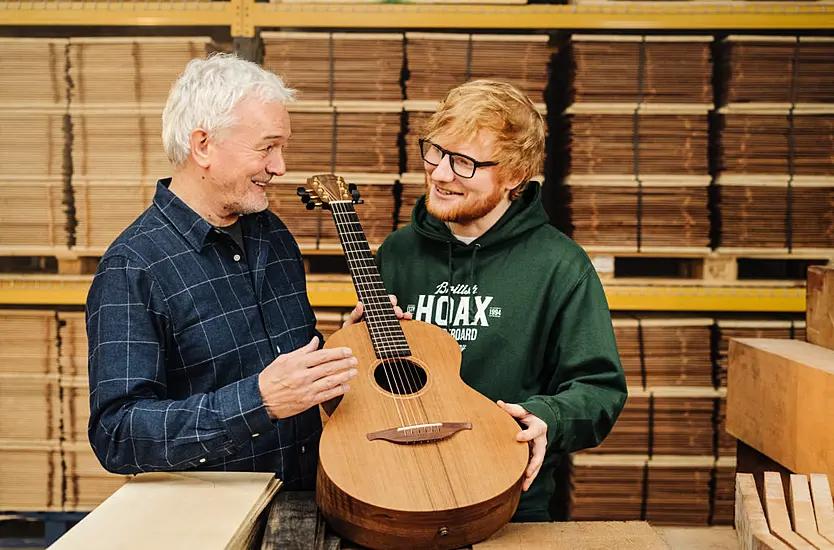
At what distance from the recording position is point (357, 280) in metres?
1.77

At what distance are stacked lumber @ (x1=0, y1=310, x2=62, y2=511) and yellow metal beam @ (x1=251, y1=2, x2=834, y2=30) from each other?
1687 mm

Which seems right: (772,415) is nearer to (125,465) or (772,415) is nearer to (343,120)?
(125,465)

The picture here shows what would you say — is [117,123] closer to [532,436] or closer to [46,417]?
[46,417]

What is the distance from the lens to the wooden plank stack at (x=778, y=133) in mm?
3092

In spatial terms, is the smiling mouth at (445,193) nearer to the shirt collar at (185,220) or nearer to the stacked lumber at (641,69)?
the shirt collar at (185,220)

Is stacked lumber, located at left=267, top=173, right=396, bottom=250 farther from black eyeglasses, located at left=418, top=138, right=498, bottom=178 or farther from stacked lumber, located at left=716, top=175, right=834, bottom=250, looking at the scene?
stacked lumber, located at left=716, top=175, right=834, bottom=250

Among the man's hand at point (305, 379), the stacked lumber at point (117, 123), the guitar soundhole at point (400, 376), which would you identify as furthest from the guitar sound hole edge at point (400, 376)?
the stacked lumber at point (117, 123)

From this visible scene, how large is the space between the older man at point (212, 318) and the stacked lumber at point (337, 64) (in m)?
1.35

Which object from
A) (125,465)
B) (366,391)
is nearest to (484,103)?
(366,391)

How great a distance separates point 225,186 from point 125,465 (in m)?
0.66

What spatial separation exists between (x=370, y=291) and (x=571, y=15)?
6.19 feet

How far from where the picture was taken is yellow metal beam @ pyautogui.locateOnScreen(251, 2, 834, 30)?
3.05m

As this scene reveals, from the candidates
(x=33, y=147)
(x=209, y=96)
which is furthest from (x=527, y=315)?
(x=33, y=147)

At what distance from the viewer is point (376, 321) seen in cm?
167
